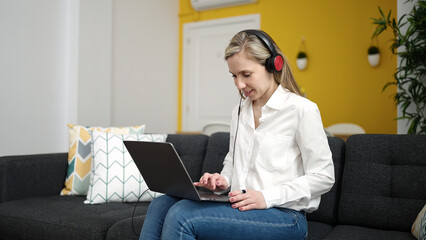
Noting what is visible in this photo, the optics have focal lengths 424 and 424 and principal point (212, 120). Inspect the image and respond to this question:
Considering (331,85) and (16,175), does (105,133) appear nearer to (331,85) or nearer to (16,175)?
(16,175)

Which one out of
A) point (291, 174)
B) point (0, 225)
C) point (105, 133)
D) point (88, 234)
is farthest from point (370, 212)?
point (0, 225)

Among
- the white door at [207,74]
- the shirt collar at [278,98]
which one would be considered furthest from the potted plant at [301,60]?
the shirt collar at [278,98]

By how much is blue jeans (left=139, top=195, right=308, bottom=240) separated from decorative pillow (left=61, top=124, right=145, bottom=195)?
4.02ft

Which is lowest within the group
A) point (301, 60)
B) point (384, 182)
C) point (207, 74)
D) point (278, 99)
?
point (384, 182)

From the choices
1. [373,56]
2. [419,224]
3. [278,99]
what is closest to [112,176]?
[278,99]

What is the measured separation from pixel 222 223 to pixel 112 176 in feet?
3.69

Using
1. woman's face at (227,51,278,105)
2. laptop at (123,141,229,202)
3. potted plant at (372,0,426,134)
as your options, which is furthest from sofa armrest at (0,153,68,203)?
potted plant at (372,0,426,134)

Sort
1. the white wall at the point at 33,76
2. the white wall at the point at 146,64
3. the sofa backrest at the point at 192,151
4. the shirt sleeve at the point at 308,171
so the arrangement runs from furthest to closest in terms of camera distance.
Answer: the white wall at the point at 146,64
the white wall at the point at 33,76
the sofa backrest at the point at 192,151
the shirt sleeve at the point at 308,171

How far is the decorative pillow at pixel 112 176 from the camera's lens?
2.23 m

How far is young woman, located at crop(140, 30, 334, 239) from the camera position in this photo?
1291mm

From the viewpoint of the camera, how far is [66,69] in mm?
3943

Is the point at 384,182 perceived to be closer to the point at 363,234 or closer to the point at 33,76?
the point at 363,234

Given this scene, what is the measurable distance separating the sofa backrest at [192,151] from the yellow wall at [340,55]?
2.55m

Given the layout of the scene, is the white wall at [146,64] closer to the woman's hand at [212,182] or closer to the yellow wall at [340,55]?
the yellow wall at [340,55]
